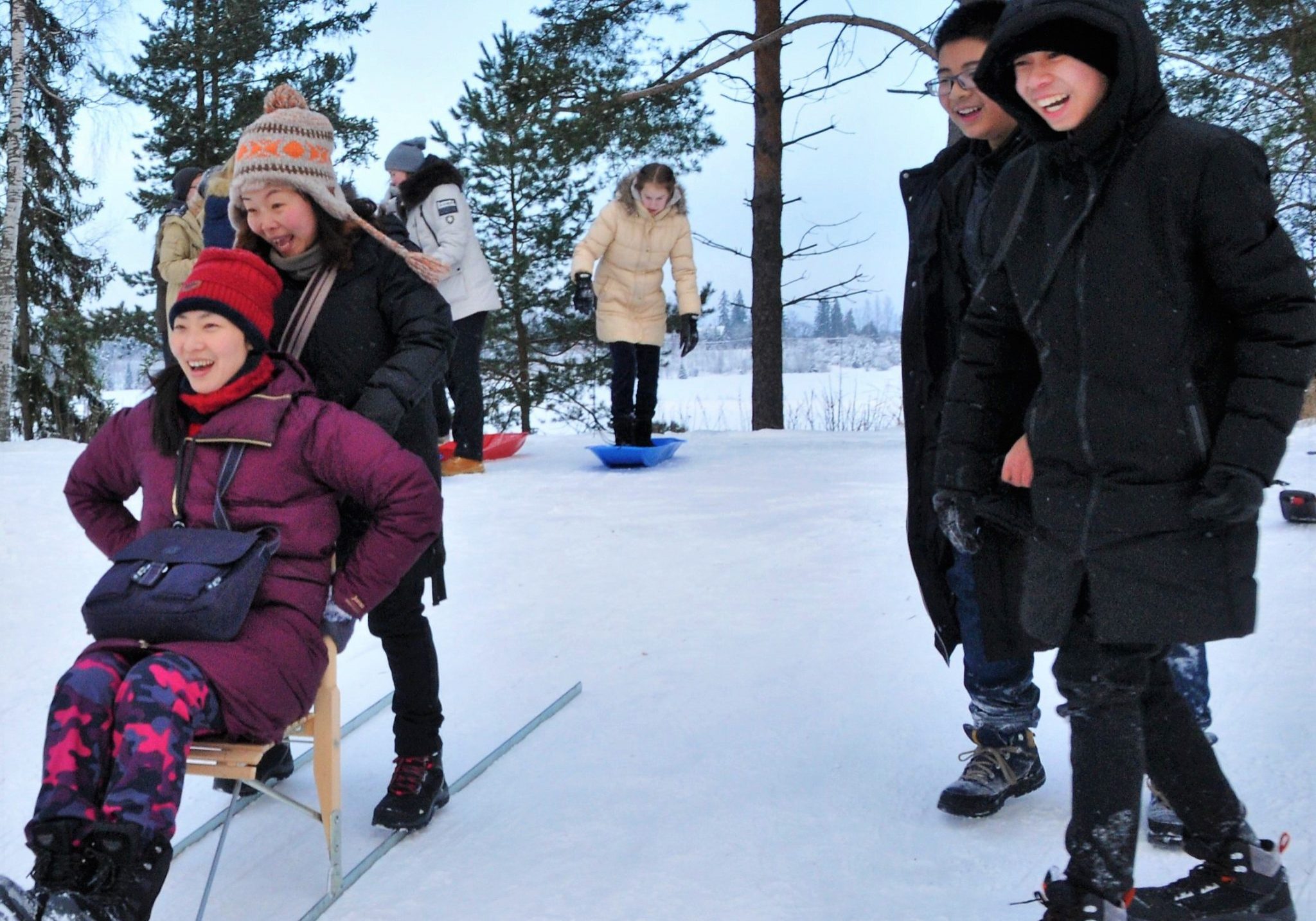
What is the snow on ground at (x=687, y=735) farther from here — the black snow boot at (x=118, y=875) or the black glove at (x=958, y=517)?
the black glove at (x=958, y=517)

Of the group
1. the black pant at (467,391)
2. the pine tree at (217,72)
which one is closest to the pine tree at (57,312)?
the pine tree at (217,72)

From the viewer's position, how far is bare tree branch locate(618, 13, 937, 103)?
9953mm

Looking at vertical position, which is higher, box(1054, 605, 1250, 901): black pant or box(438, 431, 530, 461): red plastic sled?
box(438, 431, 530, 461): red plastic sled

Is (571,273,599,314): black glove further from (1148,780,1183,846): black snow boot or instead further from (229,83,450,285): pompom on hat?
(1148,780,1183,846): black snow boot

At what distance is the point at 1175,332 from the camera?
5.79 feet

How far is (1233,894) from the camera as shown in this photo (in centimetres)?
192

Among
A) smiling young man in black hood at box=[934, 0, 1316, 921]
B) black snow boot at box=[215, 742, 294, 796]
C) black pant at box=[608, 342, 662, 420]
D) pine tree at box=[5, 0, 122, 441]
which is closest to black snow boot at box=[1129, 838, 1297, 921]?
smiling young man in black hood at box=[934, 0, 1316, 921]

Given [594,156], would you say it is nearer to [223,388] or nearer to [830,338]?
[830,338]

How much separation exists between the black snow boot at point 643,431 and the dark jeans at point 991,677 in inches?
176

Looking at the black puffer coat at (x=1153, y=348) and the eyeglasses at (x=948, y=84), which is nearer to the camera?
the black puffer coat at (x=1153, y=348)

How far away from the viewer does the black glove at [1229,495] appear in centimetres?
167

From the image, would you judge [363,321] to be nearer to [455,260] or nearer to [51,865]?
[51,865]

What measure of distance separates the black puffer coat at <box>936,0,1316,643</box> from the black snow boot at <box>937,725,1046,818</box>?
765 mm

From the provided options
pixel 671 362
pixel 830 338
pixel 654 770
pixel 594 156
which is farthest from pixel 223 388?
pixel 671 362
